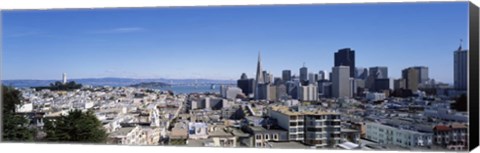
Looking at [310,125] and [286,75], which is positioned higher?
[286,75]

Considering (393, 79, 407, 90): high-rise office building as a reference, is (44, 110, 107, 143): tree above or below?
below

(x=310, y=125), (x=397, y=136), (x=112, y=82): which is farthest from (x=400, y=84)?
(x=112, y=82)

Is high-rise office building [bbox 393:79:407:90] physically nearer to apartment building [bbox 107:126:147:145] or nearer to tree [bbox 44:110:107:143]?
apartment building [bbox 107:126:147:145]

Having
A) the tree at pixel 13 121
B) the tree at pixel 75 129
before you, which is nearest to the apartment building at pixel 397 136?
the tree at pixel 75 129

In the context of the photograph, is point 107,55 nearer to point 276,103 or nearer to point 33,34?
point 33,34

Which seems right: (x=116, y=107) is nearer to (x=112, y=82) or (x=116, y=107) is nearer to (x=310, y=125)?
(x=112, y=82)

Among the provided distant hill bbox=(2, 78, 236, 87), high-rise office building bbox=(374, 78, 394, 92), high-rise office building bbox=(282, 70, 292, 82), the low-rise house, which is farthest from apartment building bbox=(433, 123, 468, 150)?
distant hill bbox=(2, 78, 236, 87)
